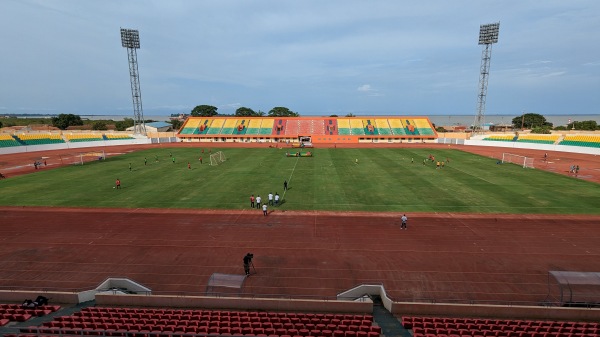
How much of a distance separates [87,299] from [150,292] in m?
2.60

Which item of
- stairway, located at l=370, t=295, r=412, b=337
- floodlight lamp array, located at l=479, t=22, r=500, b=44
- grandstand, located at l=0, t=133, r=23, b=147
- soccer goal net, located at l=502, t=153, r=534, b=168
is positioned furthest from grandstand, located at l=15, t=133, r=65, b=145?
floodlight lamp array, located at l=479, t=22, r=500, b=44

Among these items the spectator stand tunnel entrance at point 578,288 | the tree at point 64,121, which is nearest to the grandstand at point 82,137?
the tree at point 64,121

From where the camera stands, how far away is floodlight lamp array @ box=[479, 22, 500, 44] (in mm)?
81000

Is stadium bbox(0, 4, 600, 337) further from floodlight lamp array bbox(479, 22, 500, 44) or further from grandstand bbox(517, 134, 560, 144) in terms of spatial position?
floodlight lamp array bbox(479, 22, 500, 44)

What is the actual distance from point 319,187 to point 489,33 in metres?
75.9

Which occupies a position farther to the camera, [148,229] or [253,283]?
[148,229]

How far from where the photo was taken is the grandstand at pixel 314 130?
94.8 m

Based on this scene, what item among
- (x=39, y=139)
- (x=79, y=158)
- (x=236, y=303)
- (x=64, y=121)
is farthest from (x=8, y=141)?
(x=236, y=303)

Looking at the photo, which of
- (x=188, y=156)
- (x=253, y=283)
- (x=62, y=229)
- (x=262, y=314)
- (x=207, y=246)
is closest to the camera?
(x=262, y=314)

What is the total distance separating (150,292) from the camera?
14930 mm

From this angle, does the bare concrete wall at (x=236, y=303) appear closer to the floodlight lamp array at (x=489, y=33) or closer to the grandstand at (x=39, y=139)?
the grandstand at (x=39, y=139)

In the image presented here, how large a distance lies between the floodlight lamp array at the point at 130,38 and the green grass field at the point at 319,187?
4856cm

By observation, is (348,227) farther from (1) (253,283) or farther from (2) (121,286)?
(2) (121,286)

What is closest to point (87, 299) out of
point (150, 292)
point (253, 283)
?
point (150, 292)
